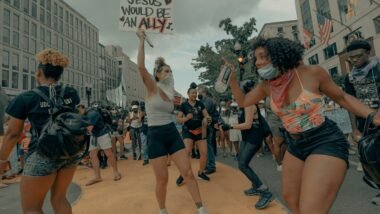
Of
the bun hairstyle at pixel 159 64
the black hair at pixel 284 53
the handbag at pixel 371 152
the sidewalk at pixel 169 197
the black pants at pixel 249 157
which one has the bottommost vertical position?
the sidewalk at pixel 169 197

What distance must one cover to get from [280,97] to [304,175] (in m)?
0.66

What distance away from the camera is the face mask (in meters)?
3.82

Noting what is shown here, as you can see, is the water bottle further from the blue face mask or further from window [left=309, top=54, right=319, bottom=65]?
window [left=309, top=54, right=319, bottom=65]

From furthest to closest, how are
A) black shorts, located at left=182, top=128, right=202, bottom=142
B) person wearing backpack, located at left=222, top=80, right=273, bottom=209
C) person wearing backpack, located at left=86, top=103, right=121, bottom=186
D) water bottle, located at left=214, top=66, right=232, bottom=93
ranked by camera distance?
person wearing backpack, located at left=86, top=103, right=121, bottom=186
black shorts, located at left=182, top=128, right=202, bottom=142
person wearing backpack, located at left=222, top=80, right=273, bottom=209
water bottle, located at left=214, top=66, right=232, bottom=93

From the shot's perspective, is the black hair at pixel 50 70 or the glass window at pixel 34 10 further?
the glass window at pixel 34 10

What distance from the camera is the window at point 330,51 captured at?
33.4 meters

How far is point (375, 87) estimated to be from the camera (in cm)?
395

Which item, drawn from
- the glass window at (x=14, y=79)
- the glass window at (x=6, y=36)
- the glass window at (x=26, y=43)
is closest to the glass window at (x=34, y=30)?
the glass window at (x=26, y=43)

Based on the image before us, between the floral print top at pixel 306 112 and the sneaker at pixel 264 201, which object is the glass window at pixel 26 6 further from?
the floral print top at pixel 306 112

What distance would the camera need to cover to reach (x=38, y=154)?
2383mm

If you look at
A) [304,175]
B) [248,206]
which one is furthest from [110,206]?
[304,175]

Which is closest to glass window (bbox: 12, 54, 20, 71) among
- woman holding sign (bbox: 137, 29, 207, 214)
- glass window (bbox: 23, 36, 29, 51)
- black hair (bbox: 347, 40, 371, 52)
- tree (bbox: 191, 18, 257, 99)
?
glass window (bbox: 23, 36, 29, 51)

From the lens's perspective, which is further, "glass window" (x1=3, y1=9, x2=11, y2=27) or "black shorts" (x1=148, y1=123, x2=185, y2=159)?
"glass window" (x1=3, y1=9, x2=11, y2=27)

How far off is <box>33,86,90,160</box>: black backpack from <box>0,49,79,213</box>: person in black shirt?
7 cm
